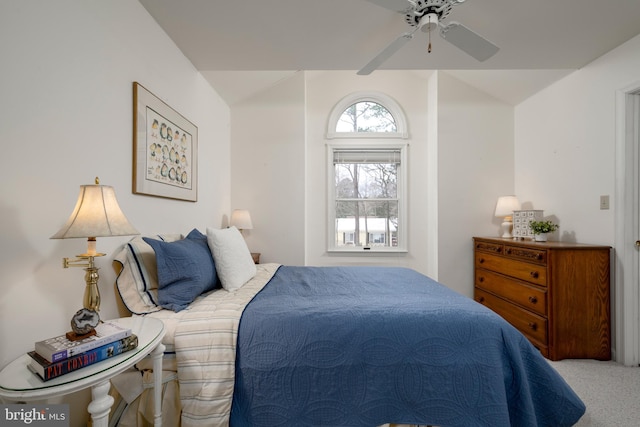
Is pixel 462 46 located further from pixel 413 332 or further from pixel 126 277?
pixel 126 277

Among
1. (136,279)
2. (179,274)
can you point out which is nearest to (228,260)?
(179,274)

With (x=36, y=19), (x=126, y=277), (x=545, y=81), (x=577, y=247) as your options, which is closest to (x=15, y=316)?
(x=126, y=277)

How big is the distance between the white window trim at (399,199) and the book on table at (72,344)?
9.86ft

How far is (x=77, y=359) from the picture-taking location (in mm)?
873

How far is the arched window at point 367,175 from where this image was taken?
3883mm

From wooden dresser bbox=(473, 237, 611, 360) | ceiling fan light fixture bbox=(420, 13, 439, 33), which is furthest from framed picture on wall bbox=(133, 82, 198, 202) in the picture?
wooden dresser bbox=(473, 237, 611, 360)

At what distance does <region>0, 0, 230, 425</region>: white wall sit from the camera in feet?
3.43

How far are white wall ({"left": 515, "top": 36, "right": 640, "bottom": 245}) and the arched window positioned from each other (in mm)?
1459

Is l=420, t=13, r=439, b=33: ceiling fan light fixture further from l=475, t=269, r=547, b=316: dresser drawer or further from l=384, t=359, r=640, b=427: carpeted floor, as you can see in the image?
l=475, t=269, r=547, b=316: dresser drawer

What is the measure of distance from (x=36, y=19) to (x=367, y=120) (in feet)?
11.2

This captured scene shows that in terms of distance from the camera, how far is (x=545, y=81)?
2.95m

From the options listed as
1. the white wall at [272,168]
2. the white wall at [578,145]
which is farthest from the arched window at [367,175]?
the white wall at [578,145]

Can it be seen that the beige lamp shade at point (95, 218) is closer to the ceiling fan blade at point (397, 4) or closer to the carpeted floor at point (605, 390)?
the ceiling fan blade at point (397, 4)

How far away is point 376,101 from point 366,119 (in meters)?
0.28
